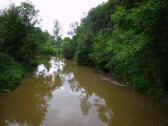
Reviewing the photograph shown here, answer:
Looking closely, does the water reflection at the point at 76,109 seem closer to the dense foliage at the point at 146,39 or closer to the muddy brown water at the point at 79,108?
the muddy brown water at the point at 79,108

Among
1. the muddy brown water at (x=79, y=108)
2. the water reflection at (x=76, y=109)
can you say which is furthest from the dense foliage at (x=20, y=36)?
the water reflection at (x=76, y=109)

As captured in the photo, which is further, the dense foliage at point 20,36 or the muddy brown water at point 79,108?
the dense foliage at point 20,36

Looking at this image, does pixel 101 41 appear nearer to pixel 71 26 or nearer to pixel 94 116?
pixel 94 116

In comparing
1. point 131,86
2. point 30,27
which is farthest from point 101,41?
point 131,86

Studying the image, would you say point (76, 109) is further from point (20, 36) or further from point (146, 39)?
point (20, 36)

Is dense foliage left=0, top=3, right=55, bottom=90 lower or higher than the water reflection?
higher

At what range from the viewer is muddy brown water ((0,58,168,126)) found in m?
13.1

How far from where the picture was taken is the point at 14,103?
54.2ft

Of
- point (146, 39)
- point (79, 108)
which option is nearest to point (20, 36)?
point (79, 108)

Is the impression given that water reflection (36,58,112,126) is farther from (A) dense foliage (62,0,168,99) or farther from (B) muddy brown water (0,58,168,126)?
(A) dense foliage (62,0,168,99)

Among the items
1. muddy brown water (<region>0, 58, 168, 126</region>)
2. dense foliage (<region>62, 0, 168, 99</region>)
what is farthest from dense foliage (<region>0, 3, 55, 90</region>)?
dense foliage (<region>62, 0, 168, 99</region>)

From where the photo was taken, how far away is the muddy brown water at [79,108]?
13.1 meters

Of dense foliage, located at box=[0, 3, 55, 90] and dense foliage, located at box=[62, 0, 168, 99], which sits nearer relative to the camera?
dense foliage, located at box=[62, 0, 168, 99]

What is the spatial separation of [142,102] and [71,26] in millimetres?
54221
